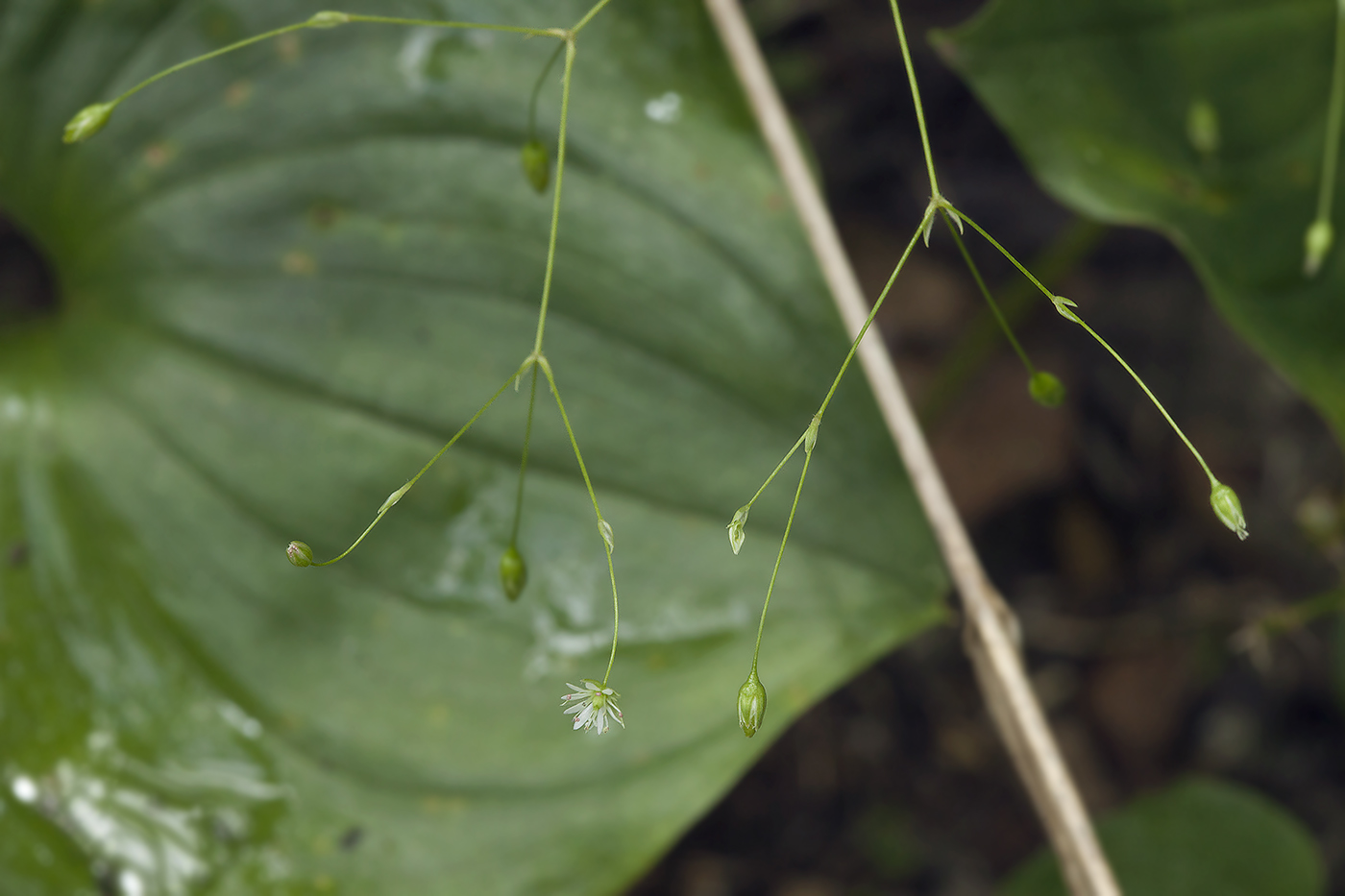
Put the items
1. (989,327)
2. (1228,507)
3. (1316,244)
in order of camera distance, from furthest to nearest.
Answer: (989,327) → (1316,244) → (1228,507)

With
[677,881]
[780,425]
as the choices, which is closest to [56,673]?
[780,425]

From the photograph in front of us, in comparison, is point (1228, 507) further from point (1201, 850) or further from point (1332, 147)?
point (1201, 850)

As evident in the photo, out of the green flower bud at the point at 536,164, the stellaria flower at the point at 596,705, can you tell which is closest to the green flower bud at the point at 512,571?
the stellaria flower at the point at 596,705

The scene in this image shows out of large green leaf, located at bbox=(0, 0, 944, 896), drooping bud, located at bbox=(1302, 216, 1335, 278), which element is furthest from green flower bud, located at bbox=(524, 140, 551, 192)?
drooping bud, located at bbox=(1302, 216, 1335, 278)

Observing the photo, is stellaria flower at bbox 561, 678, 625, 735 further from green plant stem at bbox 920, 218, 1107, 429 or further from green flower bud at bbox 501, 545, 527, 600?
green plant stem at bbox 920, 218, 1107, 429

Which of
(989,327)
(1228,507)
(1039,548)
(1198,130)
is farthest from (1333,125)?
(1039,548)

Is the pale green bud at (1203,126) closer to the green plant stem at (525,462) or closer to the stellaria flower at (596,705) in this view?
the green plant stem at (525,462)
